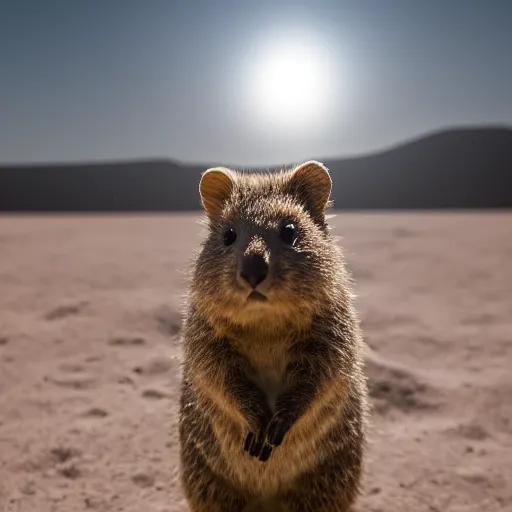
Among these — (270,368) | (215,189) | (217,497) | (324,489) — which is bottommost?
(217,497)

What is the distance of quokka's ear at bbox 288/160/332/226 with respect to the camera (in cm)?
354

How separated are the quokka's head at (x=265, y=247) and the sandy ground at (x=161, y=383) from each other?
1.16 m

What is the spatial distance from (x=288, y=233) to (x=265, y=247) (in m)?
0.25

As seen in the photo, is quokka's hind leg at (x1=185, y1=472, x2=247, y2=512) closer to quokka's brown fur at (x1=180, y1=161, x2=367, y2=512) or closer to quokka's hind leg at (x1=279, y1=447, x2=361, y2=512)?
quokka's brown fur at (x1=180, y1=161, x2=367, y2=512)

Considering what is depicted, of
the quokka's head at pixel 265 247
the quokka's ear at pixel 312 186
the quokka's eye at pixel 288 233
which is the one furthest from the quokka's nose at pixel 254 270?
the quokka's ear at pixel 312 186

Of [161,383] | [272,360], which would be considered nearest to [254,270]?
[272,360]

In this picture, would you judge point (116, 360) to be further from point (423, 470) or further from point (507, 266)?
point (507, 266)

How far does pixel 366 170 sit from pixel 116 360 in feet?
69.7

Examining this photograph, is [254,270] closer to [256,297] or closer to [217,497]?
[256,297]

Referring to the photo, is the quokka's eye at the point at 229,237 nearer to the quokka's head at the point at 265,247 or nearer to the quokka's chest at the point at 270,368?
the quokka's head at the point at 265,247

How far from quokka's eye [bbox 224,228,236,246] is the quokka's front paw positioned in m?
0.97

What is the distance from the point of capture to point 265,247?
2.97 meters

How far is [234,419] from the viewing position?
3189 mm

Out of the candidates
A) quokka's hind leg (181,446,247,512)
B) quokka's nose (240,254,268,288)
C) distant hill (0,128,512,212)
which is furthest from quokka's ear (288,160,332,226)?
distant hill (0,128,512,212)
